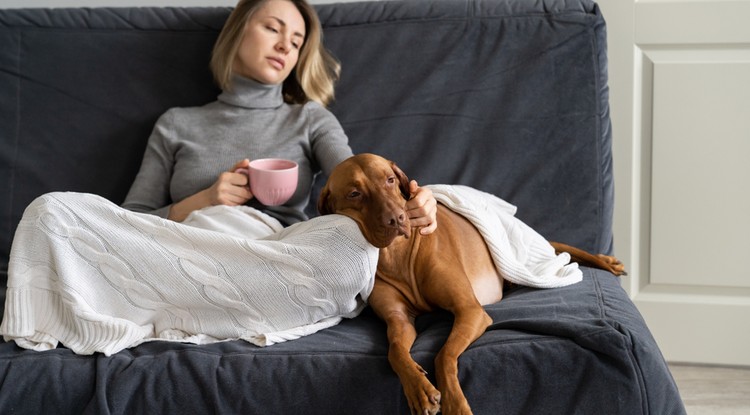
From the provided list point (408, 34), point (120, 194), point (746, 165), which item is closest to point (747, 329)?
point (746, 165)

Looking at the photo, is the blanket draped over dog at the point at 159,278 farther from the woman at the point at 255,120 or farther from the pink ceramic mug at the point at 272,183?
the woman at the point at 255,120

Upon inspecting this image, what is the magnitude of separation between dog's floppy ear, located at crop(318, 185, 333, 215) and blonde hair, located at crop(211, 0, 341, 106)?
583 mm

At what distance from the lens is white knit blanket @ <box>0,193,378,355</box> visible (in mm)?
1458

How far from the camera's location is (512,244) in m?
1.79

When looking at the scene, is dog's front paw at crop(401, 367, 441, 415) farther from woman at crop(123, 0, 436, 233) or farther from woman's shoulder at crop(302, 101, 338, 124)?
woman's shoulder at crop(302, 101, 338, 124)

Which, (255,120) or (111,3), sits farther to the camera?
(111,3)

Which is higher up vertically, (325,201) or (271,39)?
(271,39)

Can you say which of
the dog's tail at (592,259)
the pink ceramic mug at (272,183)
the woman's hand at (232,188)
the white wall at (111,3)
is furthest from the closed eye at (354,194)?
the white wall at (111,3)

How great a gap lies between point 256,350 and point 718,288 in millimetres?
1538

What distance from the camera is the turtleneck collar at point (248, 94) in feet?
6.76

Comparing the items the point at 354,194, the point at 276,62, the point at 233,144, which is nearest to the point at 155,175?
the point at 233,144

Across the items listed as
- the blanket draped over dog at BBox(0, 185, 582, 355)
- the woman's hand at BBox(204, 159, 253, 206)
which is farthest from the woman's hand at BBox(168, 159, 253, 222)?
the blanket draped over dog at BBox(0, 185, 582, 355)

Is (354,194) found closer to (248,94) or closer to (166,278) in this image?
(166,278)

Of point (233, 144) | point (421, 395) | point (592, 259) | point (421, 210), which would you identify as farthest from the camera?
point (233, 144)
